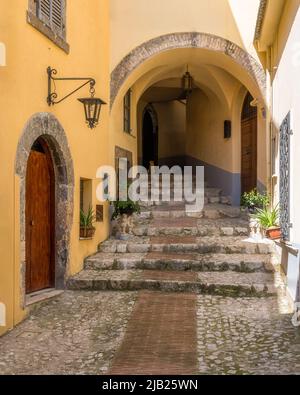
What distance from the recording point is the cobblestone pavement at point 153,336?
13.9 feet

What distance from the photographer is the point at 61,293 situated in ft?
21.8

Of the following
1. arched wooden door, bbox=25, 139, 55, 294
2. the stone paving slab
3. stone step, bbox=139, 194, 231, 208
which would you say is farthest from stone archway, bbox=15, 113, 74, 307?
stone step, bbox=139, 194, 231, 208

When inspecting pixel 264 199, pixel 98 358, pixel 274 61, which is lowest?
pixel 98 358

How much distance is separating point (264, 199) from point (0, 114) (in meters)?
5.33

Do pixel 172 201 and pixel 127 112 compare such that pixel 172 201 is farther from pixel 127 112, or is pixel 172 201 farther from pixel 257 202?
pixel 257 202

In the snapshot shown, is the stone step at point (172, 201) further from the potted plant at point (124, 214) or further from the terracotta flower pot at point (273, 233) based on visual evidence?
the terracotta flower pot at point (273, 233)

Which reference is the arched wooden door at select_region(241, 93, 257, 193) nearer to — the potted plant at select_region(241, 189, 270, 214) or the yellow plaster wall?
the potted plant at select_region(241, 189, 270, 214)

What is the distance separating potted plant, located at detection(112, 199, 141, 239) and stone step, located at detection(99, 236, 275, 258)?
1.12 ft

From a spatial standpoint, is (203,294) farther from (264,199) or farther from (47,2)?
(47,2)

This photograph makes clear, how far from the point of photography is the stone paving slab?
4.29m

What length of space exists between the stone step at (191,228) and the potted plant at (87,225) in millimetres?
1489

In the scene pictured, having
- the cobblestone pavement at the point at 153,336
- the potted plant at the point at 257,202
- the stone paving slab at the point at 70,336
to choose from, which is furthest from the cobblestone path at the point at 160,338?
the potted plant at the point at 257,202
